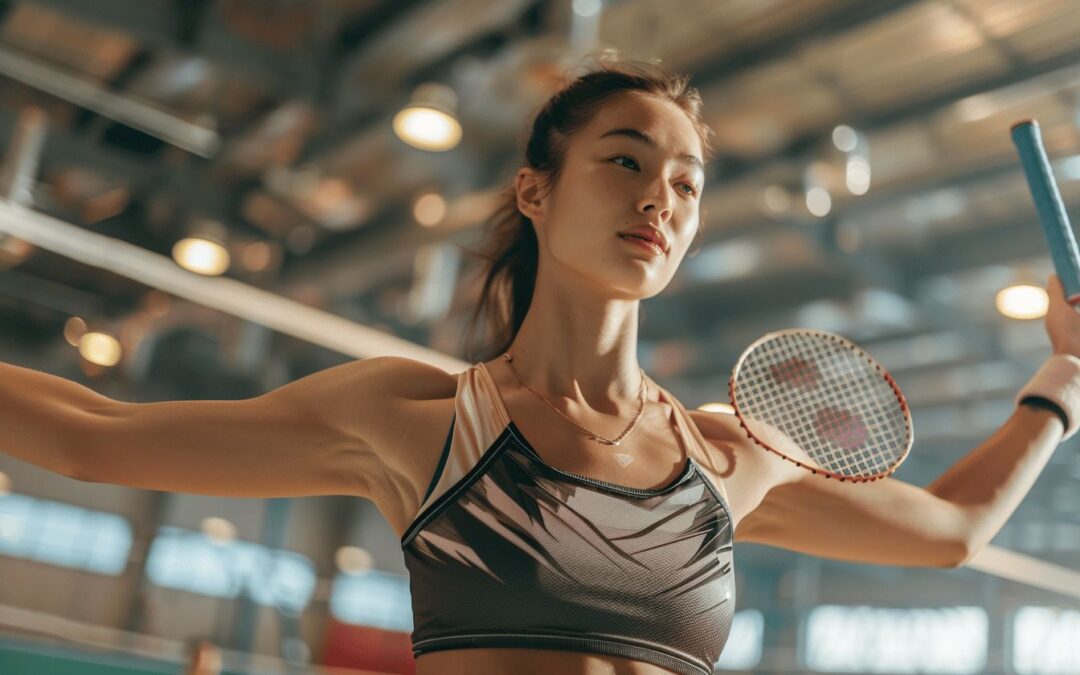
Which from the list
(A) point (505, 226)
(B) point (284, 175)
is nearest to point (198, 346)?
(B) point (284, 175)

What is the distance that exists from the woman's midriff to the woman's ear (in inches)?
20.5

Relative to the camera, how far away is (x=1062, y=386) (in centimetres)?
136

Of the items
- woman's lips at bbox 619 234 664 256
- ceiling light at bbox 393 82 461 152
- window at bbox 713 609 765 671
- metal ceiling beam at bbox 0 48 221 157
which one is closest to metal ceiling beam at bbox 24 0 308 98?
metal ceiling beam at bbox 0 48 221 157

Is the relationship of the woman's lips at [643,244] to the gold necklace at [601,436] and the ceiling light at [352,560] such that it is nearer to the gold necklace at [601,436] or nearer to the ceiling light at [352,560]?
the gold necklace at [601,436]

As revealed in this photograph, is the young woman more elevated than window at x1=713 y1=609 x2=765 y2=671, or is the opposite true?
window at x1=713 y1=609 x2=765 y2=671

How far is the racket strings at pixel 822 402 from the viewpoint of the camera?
1308 millimetres

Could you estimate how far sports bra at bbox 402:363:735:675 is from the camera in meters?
1.00

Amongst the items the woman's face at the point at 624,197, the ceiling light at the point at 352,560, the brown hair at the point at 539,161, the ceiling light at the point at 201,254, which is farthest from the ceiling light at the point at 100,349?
the woman's face at the point at 624,197

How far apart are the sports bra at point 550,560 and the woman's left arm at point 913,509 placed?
0.23 m

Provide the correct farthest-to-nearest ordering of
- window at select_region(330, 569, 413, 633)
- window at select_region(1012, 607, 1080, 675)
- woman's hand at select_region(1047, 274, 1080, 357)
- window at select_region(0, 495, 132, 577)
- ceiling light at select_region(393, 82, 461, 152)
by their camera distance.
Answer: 1. window at select_region(330, 569, 413, 633)
2. window at select_region(1012, 607, 1080, 675)
3. window at select_region(0, 495, 132, 577)
4. ceiling light at select_region(393, 82, 461, 152)
5. woman's hand at select_region(1047, 274, 1080, 357)

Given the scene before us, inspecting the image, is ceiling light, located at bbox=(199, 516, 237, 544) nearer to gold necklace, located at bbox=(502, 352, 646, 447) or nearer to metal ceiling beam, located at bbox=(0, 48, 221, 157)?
metal ceiling beam, located at bbox=(0, 48, 221, 157)

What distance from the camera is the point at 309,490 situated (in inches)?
44.5

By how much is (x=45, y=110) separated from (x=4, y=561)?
2.14m

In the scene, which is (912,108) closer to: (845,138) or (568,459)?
(845,138)
